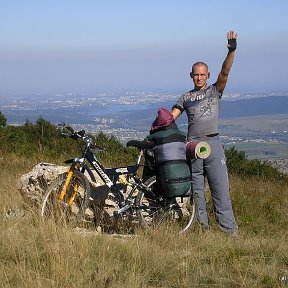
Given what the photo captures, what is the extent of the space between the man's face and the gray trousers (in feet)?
2.13

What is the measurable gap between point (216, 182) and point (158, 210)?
780 mm

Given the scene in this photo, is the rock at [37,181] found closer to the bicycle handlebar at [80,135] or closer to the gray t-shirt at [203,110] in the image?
the bicycle handlebar at [80,135]

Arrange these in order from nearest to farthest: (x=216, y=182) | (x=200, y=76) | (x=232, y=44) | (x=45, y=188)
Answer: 1. (x=232, y=44)
2. (x=200, y=76)
3. (x=216, y=182)
4. (x=45, y=188)

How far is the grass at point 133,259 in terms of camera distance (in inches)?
138

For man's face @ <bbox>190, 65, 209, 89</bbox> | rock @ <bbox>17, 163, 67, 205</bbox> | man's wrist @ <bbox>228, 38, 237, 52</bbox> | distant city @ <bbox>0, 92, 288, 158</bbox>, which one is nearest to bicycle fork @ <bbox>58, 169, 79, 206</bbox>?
rock @ <bbox>17, 163, 67, 205</bbox>

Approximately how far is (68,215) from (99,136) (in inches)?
370

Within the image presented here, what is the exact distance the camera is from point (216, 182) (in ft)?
18.6

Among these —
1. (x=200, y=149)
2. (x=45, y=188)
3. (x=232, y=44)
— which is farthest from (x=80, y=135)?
(x=232, y=44)

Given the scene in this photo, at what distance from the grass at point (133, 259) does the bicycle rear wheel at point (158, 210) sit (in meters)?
0.40

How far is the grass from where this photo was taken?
11.5ft

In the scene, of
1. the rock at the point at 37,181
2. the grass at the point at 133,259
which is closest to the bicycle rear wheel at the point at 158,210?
the grass at the point at 133,259

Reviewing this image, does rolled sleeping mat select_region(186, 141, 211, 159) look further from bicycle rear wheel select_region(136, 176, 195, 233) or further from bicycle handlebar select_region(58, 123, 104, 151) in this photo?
bicycle handlebar select_region(58, 123, 104, 151)

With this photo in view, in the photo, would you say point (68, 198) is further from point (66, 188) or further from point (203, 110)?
point (203, 110)

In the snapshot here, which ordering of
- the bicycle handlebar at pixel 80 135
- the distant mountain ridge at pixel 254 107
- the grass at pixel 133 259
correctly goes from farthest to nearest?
the distant mountain ridge at pixel 254 107
the bicycle handlebar at pixel 80 135
the grass at pixel 133 259
